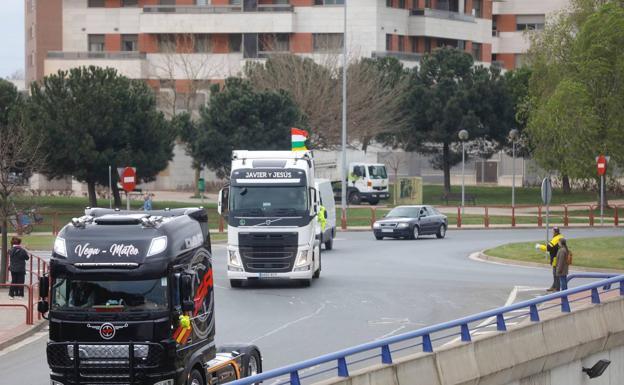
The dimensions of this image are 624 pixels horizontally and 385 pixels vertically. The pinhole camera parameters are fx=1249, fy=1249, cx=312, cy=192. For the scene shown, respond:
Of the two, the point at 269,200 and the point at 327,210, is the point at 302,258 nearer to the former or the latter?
the point at 269,200

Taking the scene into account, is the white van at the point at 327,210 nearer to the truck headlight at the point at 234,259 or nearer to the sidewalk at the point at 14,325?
the truck headlight at the point at 234,259

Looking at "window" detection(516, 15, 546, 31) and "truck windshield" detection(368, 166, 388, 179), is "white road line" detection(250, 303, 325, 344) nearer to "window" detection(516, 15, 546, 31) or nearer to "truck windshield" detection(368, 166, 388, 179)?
"truck windshield" detection(368, 166, 388, 179)

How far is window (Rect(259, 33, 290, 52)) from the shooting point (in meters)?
90.6

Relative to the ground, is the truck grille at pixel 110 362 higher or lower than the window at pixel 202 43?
lower

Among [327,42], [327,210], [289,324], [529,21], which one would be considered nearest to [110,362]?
[289,324]

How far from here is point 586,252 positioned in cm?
4003

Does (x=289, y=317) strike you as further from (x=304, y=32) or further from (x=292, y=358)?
(x=304, y=32)

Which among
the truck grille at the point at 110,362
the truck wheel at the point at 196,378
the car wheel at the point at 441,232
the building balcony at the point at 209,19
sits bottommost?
the car wheel at the point at 441,232

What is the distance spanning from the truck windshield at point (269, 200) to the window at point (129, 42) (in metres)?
67.3

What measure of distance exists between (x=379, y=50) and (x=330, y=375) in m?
72.9

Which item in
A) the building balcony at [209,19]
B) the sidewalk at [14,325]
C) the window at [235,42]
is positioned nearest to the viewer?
the sidewalk at [14,325]

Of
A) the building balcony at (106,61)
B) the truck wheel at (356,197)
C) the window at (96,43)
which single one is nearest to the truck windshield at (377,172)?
the truck wheel at (356,197)

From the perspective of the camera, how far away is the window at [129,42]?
95.9 metres

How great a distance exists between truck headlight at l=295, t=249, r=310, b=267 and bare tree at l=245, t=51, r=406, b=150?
4617 cm
